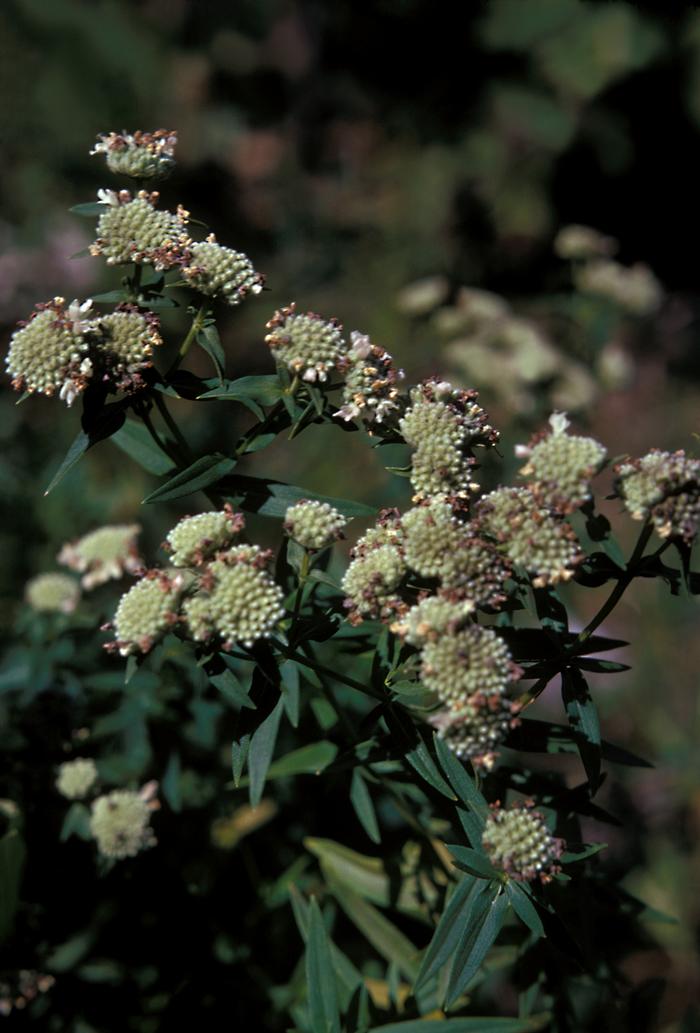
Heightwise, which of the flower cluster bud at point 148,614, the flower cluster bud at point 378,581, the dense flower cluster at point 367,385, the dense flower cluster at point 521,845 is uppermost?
the dense flower cluster at point 367,385

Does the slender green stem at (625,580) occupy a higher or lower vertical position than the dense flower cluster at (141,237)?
lower

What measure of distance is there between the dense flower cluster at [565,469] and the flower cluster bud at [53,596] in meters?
1.30

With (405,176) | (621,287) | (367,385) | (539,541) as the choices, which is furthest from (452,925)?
(405,176)

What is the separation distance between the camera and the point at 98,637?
7.45 ft

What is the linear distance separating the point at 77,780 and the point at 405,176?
15.0 ft

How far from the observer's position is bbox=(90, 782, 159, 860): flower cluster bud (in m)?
1.94

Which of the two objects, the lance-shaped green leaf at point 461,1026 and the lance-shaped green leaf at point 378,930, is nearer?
the lance-shaped green leaf at point 461,1026

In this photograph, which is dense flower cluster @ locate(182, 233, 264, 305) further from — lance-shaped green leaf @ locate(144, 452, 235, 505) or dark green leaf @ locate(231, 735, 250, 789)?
dark green leaf @ locate(231, 735, 250, 789)

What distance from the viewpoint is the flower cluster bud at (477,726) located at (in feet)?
4.17

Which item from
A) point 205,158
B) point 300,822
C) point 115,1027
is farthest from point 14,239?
point 115,1027

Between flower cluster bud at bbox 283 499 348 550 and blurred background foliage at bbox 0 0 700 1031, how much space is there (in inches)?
82.4

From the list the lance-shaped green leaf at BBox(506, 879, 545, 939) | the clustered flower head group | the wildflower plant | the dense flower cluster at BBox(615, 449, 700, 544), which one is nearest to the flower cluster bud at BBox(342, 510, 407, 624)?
the wildflower plant

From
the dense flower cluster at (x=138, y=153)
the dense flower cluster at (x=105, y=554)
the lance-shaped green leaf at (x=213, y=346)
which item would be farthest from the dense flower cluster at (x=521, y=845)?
the dense flower cluster at (x=138, y=153)

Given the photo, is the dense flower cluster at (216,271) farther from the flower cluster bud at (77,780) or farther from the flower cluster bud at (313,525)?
the flower cluster bud at (77,780)
